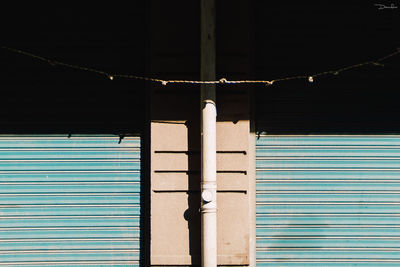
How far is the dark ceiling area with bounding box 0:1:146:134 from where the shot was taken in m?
5.20

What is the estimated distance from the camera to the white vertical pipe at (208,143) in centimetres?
A: 460

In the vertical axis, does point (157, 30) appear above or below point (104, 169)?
above

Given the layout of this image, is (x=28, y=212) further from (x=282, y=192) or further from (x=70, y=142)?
(x=282, y=192)

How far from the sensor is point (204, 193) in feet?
15.1

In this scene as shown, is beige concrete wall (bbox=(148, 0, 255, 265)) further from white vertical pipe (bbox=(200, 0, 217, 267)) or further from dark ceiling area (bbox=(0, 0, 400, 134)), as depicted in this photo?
dark ceiling area (bbox=(0, 0, 400, 134))

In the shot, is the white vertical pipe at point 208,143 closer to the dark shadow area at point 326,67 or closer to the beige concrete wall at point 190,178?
the beige concrete wall at point 190,178

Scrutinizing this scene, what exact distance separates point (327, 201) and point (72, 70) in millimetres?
3847

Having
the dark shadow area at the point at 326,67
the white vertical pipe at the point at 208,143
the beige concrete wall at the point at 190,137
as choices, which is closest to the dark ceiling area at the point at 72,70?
the beige concrete wall at the point at 190,137

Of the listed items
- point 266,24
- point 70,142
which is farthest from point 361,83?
point 70,142

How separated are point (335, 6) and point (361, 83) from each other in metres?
1.11

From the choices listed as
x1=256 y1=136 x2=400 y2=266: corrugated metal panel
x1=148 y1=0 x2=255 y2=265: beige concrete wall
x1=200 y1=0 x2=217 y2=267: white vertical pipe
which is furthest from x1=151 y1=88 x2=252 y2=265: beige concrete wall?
x1=256 y1=136 x2=400 y2=266: corrugated metal panel

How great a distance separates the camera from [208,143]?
4.64 meters

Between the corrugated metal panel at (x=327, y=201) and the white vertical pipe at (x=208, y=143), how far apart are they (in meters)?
0.85

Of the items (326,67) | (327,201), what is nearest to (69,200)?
(327,201)
